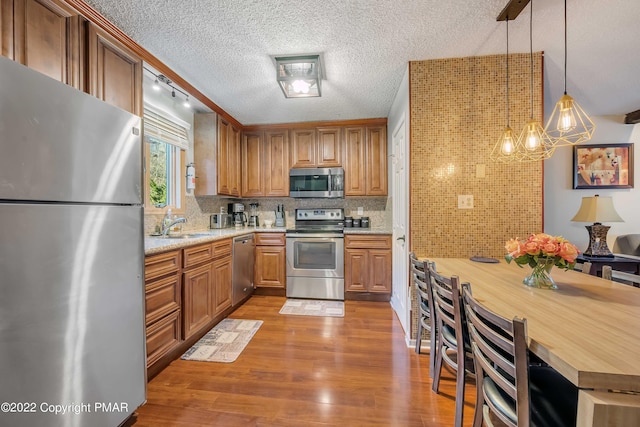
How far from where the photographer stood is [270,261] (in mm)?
3625

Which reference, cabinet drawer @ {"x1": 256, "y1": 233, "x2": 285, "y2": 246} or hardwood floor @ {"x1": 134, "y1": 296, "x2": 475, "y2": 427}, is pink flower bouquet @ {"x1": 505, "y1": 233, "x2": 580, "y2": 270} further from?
cabinet drawer @ {"x1": 256, "y1": 233, "x2": 285, "y2": 246}

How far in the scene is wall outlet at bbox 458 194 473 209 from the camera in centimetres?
A: 224

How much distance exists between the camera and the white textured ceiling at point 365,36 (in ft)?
5.36

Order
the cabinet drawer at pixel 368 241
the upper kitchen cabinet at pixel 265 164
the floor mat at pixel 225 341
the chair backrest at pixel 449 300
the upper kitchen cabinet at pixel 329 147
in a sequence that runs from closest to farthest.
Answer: the chair backrest at pixel 449 300 → the floor mat at pixel 225 341 → the cabinet drawer at pixel 368 241 → the upper kitchen cabinet at pixel 329 147 → the upper kitchen cabinet at pixel 265 164

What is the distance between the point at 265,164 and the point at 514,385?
3.67 m

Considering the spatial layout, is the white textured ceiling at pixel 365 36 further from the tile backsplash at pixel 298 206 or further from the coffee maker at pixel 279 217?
the coffee maker at pixel 279 217

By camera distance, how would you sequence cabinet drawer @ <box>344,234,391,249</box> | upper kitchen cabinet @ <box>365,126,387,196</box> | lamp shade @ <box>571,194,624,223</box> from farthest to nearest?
upper kitchen cabinet @ <box>365,126,387,196</box> < cabinet drawer @ <box>344,234,391,249</box> < lamp shade @ <box>571,194,624,223</box>

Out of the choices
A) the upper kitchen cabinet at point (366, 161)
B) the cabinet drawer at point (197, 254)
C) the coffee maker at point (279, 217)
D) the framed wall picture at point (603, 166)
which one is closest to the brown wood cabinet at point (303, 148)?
the upper kitchen cabinet at point (366, 161)

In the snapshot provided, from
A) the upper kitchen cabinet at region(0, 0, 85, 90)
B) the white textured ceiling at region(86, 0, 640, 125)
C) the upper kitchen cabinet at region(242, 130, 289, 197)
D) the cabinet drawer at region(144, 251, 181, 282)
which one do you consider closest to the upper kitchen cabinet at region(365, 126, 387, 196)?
the white textured ceiling at region(86, 0, 640, 125)

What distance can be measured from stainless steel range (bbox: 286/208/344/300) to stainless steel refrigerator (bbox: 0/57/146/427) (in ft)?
7.23

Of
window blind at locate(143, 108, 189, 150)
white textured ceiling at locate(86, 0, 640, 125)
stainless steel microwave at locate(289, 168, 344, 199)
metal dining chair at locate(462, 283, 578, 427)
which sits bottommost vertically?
metal dining chair at locate(462, 283, 578, 427)

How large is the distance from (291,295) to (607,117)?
4757 mm

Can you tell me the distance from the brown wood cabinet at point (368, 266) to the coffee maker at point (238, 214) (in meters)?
1.69

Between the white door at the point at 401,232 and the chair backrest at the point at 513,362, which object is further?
the white door at the point at 401,232
